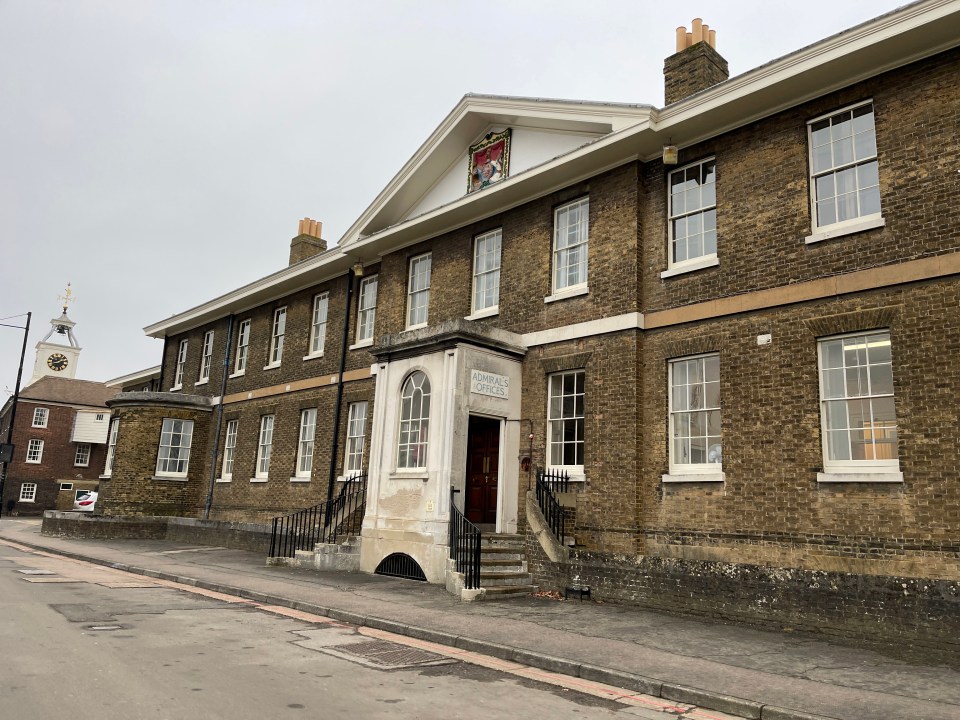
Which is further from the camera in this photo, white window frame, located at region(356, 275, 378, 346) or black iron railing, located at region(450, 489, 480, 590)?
white window frame, located at region(356, 275, 378, 346)

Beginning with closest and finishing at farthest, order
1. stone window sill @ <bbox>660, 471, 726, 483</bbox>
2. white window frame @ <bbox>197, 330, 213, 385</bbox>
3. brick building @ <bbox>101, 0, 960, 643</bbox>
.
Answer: brick building @ <bbox>101, 0, 960, 643</bbox> < stone window sill @ <bbox>660, 471, 726, 483</bbox> < white window frame @ <bbox>197, 330, 213, 385</bbox>

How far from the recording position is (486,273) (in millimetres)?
16109

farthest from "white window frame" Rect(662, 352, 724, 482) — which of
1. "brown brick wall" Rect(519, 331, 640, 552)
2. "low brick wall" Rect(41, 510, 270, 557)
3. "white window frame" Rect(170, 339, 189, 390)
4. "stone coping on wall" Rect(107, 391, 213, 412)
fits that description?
"white window frame" Rect(170, 339, 189, 390)

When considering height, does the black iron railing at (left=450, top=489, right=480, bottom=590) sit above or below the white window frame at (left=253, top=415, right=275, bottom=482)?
below

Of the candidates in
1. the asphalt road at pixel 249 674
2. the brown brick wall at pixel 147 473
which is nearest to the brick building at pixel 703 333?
the asphalt road at pixel 249 674

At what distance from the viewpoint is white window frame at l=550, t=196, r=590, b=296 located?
1407cm

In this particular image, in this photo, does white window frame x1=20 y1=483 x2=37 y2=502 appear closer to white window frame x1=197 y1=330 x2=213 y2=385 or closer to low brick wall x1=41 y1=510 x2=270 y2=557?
low brick wall x1=41 y1=510 x2=270 y2=557

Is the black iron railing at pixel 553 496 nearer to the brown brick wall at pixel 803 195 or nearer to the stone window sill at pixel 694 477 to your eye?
the stone window sill at pixel 694 477

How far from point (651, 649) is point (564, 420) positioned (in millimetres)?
6116

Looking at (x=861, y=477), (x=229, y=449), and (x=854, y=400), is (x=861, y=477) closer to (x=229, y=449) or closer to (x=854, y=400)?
(x=854, y=400)

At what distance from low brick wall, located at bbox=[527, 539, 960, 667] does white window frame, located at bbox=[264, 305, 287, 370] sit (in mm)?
13377

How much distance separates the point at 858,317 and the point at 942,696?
5.27 metres

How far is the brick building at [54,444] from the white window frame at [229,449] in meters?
27.9

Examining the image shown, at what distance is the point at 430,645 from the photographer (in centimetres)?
834
